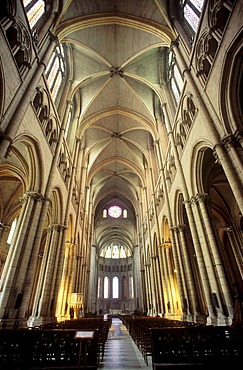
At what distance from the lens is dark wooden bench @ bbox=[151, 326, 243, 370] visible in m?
4.18

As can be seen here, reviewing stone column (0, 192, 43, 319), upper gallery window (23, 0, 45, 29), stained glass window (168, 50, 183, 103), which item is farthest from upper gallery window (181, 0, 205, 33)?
stone column (0, 192, 43, 319)

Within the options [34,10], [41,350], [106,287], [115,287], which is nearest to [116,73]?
[34,10]

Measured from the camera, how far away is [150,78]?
58.9 feet

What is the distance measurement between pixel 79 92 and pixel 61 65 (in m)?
3.54

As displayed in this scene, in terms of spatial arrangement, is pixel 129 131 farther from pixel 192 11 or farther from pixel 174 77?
pixel 192 11

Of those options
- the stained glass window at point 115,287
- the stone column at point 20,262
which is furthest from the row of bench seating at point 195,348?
the stained glass window at point 115,287

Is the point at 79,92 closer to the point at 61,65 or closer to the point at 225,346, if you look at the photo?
the point at 61,65

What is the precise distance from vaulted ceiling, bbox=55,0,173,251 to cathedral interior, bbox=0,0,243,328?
0.34ft

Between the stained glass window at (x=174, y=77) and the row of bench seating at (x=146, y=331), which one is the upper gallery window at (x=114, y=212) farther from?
the row of bench seating at (x=146, y=331)

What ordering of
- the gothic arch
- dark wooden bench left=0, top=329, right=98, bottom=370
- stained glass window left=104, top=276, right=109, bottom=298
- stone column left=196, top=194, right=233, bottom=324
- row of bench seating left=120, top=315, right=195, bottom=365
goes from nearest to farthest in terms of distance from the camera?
1. dark wooden bench left=0, top=329, right=98, bottom=370
2. row of bench seating left=120, top=315, right=195, bottom=365
3. the gothic arch
4. stone column left=196, top=194, right=233, bottom=324
5. stained glass window left=104, top=276, right=109, bottom=298

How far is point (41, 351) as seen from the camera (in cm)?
428

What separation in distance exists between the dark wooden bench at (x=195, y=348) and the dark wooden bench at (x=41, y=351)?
4.48ft

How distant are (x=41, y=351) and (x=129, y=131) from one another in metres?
22.3

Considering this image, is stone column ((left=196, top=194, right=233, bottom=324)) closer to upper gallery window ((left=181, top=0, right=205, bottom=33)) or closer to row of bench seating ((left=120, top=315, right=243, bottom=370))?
row of bench seating ((left=120, top=315, right=243, bottom=370))
